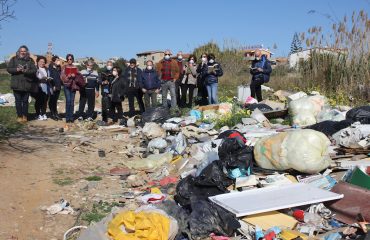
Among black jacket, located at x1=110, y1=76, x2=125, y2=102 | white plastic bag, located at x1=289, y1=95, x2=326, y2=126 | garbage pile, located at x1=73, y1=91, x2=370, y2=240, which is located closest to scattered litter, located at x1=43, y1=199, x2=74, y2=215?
garbage pile, located at x1=73, y1=91, x2=370, y2=240

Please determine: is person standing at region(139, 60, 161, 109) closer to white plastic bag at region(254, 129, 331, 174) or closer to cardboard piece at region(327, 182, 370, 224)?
white plastic bag at region(254, 129, 331, 174)

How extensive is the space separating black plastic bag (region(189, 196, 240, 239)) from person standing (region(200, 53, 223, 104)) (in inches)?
260

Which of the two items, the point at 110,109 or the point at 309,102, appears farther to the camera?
the point at 110,109

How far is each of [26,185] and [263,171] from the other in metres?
3.07

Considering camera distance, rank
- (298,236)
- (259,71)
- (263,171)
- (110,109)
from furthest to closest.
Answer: (110,109), (259,71), (263,171), (298,236)

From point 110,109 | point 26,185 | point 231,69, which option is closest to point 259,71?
point 110,109

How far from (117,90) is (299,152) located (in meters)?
6.29

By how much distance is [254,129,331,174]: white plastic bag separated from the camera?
488 cm

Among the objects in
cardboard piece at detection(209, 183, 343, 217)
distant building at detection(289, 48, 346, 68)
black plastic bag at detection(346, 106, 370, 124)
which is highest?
distant building at detection(289, 48, 346, 68)

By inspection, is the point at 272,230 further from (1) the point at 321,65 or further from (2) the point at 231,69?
(2) the point at 231,69

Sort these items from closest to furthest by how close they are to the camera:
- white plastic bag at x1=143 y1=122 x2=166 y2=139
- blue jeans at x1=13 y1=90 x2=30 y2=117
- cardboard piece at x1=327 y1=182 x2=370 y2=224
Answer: cardboard piece at x1=327 y1=182 x2=370 y2=224 < white plastic bag at x1=143 y1=122 x2=166 y2=139 < blue jeans at x1=13 y1=90 x2=30 y2=117

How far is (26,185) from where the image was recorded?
5.34 m

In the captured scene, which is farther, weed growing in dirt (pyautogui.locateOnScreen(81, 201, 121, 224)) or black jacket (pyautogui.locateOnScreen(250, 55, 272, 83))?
black jacket (pyautogui.locateOnScreen(250, 55, 272, 83))

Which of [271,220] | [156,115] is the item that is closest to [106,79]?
[156,115]
